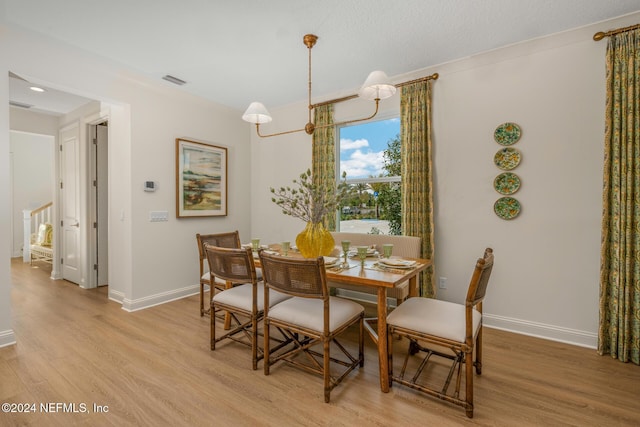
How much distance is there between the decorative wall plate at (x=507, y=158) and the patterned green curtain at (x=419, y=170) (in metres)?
0.65

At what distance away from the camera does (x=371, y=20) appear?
2.50 m

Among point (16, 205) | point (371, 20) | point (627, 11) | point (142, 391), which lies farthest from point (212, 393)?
point (16, 205)

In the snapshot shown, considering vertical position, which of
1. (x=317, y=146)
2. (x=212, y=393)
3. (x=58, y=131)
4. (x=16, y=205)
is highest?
(x=58, y=131)

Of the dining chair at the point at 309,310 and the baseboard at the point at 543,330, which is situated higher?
the dining chair at the point at 309,310

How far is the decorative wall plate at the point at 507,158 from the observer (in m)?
2.91

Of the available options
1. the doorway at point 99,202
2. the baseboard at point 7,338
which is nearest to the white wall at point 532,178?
the baseboard at point 7,338

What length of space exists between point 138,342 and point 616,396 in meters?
3.65

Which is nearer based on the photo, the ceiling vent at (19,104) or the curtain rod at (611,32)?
the curtain rod at (611,32)

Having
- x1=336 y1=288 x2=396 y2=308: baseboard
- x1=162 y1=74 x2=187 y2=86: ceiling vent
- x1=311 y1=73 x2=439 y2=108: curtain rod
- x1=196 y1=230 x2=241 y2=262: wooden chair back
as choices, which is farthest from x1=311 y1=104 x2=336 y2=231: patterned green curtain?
x1=162 y1=74 x2=187 y2=86: ceiling vent

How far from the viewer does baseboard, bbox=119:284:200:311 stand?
3529 mm

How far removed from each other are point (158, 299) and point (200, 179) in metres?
1.66

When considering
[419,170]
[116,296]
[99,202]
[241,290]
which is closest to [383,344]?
[241,290]

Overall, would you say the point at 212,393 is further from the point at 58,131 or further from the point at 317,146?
the point at 58,131

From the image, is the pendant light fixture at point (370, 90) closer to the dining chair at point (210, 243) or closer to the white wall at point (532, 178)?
the white wall at point (532, 178)
